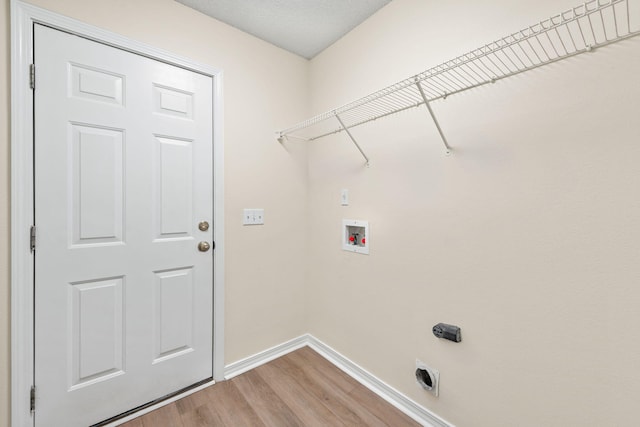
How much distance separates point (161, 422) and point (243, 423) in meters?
0.45

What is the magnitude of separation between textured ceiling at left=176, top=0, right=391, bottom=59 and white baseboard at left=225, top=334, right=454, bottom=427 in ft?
7.64

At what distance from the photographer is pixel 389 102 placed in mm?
1551

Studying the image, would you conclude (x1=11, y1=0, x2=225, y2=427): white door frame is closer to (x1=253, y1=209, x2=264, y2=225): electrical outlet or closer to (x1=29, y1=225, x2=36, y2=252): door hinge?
(x1=29, y1=225, x2=36, y2=252): door hinge

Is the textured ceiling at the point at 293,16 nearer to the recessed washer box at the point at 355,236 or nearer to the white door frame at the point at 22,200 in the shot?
the white door frame at the point at 22,200

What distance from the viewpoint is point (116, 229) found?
147 centimetres

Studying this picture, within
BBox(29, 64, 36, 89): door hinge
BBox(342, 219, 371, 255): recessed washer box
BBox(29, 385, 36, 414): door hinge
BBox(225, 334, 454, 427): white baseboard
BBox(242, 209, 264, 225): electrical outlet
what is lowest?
BBox(225, 334, 454, 427): white baseboard

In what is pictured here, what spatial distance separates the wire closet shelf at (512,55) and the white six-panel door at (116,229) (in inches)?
35.9

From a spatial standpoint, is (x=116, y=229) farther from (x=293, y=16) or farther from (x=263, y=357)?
(x=293, y=16)

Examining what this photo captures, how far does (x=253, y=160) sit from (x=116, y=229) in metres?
0.93

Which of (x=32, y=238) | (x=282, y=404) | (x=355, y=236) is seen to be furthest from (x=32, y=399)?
(x=355, y=236)

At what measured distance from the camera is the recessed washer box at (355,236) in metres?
1.80

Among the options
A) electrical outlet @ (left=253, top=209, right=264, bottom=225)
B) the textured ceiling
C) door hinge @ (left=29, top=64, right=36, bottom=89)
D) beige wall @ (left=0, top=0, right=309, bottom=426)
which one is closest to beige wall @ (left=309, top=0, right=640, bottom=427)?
the textured ceiling

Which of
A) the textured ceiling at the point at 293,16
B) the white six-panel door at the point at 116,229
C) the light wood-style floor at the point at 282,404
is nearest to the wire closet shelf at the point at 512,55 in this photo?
the textured ceiling at the point at 293,16

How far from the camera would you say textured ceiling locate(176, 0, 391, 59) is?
64.8 inches
